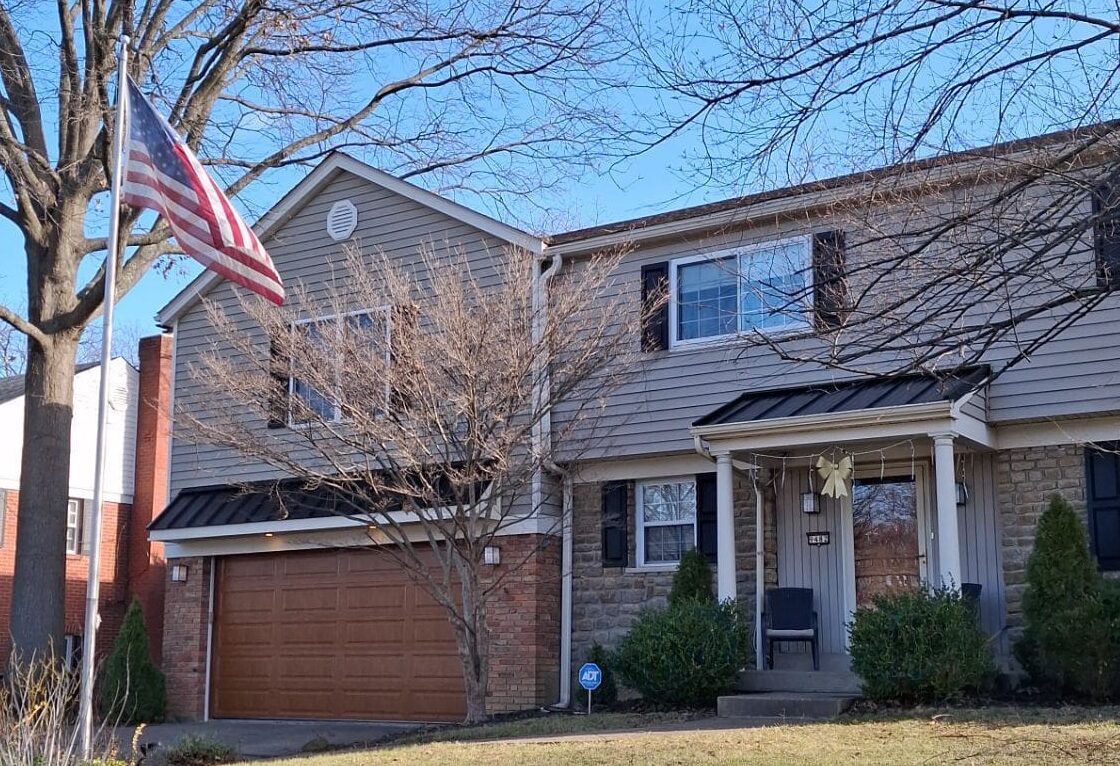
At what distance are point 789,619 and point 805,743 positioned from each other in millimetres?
4463

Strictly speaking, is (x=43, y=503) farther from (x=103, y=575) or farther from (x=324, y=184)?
(x=103, y=575)

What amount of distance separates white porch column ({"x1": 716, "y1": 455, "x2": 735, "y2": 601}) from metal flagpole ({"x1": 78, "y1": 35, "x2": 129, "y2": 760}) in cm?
615

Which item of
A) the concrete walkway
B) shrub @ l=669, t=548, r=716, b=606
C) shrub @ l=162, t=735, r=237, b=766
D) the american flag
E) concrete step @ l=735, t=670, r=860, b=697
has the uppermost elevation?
the american flag

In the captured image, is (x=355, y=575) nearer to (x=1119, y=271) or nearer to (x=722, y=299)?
(x=722, y=299)

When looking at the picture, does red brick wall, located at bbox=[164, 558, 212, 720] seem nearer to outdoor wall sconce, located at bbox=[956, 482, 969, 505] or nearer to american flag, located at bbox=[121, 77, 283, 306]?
american flag, located at bbox=[121, 77, 283, 306]

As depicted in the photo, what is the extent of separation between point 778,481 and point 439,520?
3913mm

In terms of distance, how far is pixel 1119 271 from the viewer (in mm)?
7785

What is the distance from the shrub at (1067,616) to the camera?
11.5 metres

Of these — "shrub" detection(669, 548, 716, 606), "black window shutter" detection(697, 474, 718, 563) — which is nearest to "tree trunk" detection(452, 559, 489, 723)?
"shrub" detection(669, 548, 716, 606)

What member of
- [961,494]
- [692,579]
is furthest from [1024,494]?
[692,579]

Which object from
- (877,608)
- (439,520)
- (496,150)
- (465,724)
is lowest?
(465,724)

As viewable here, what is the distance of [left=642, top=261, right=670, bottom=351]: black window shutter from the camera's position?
15.1m

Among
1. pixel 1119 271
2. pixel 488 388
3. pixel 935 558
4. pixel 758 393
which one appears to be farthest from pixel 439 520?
pixel 1119 271

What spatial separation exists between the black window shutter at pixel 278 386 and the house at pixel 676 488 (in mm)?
2155
